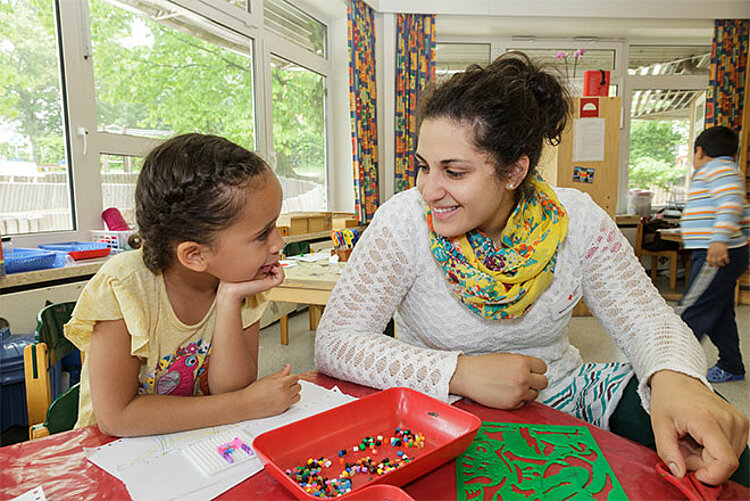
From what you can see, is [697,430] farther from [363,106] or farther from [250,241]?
[363,106]

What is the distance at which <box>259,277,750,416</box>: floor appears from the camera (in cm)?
264

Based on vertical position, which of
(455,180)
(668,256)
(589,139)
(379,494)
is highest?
(589,139)

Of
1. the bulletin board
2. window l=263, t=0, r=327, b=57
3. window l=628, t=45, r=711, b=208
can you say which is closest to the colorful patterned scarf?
the bulletin board

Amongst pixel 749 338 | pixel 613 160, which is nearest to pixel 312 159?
pixel 613 160

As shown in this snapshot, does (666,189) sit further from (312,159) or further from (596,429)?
(596,429)

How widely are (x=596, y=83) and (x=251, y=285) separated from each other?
13.2ft

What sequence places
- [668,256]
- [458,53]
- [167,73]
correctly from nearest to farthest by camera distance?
[167,73] → [668,256] → [458,53]

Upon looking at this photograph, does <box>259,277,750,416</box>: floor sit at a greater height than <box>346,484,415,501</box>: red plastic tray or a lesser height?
lesser

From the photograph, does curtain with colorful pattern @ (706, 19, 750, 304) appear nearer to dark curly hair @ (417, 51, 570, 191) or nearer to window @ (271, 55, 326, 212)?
window @ (271, 55, 326, 212)

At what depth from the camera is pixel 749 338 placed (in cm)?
355

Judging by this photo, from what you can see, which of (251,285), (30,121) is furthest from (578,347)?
(30,121)

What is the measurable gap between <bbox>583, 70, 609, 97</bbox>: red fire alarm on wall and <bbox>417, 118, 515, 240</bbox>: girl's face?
367 centimetres

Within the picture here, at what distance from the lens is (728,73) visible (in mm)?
5164

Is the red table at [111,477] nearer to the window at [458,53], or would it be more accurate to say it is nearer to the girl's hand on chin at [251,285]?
the girl's hand on chin at [251,285]
